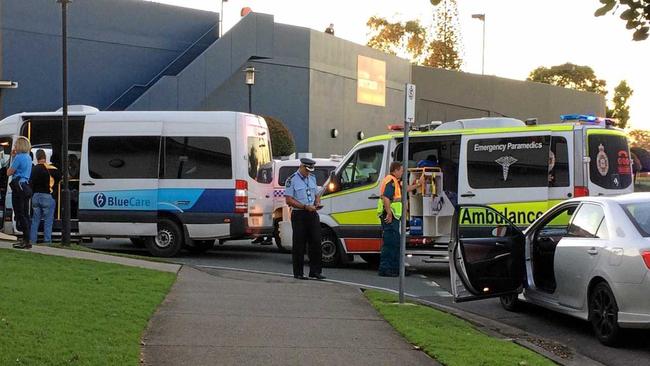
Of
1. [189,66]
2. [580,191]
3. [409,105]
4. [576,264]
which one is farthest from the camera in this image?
[189,66]

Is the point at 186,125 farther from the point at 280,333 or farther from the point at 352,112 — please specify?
the point at 352,112

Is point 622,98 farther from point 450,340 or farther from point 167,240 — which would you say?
point 450,340

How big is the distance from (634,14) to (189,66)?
2616cm

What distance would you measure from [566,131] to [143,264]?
262 inches

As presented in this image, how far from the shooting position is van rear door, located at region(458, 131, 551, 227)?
1298 centimetres

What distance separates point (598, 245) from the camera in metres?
8.50

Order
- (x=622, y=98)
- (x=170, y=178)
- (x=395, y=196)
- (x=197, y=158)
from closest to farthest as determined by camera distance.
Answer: (x=395, y=196) < (x=197, y=158) < (x=170, y=178) < (x=622, y=98)

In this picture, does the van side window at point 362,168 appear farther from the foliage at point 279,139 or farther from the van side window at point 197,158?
the foliage at point 279,139

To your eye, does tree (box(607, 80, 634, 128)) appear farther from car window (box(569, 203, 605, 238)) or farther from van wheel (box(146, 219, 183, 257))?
car window (box(569, 203, 605, 238))

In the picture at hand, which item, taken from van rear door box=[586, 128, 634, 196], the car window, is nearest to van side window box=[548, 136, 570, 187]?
van rear door box=[586, 128, 634, 196]

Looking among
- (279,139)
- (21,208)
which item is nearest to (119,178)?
(21,208)

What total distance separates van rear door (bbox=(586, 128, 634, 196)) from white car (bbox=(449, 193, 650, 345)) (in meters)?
2.09

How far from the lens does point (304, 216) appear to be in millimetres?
12508

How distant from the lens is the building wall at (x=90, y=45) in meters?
28.4
